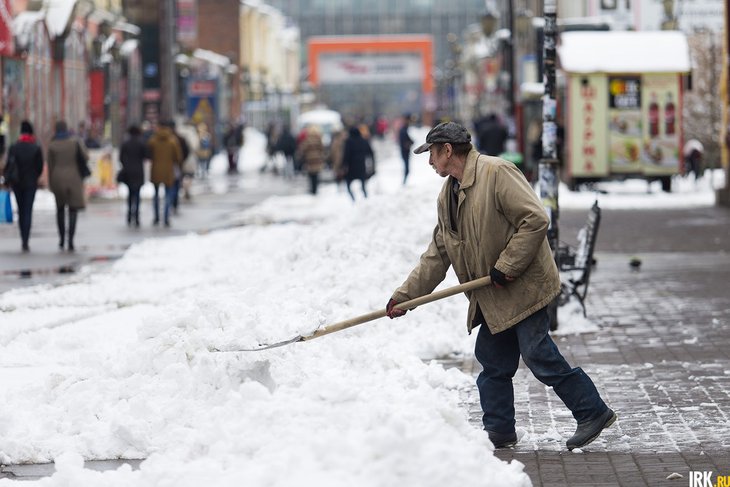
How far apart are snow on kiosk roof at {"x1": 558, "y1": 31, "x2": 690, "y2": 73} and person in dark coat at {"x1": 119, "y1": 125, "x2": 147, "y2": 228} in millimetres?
9881

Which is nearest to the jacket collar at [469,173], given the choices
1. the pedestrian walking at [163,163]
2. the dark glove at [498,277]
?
the dark glove at [498,277]

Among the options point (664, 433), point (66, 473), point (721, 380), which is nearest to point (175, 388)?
point (66, 473)

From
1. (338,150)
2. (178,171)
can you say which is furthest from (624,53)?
(178,171)

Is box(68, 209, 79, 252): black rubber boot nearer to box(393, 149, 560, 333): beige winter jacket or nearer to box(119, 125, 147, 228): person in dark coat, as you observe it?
box(119, 125, 147, 228): person in dark coat

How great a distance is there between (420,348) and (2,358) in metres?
2.70

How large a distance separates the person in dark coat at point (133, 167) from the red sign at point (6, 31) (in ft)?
29.9

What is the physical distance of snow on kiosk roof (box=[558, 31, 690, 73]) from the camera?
1193 inches

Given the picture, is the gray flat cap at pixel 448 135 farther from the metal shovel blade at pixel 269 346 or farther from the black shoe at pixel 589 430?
the black shoe at pixel 589 430

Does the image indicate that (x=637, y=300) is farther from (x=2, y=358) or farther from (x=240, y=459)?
(x=240, y=459)

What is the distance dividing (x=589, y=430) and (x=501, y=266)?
902mm

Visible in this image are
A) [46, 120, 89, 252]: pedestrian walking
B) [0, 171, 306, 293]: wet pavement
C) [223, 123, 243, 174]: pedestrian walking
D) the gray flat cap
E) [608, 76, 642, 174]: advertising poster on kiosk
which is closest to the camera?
the gray flat cap

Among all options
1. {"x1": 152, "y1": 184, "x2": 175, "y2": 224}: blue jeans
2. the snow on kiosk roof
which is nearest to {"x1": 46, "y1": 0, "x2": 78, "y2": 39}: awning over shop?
the snow on kiosk roof

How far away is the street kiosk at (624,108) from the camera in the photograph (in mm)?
30375

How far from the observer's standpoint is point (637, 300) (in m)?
13.6
